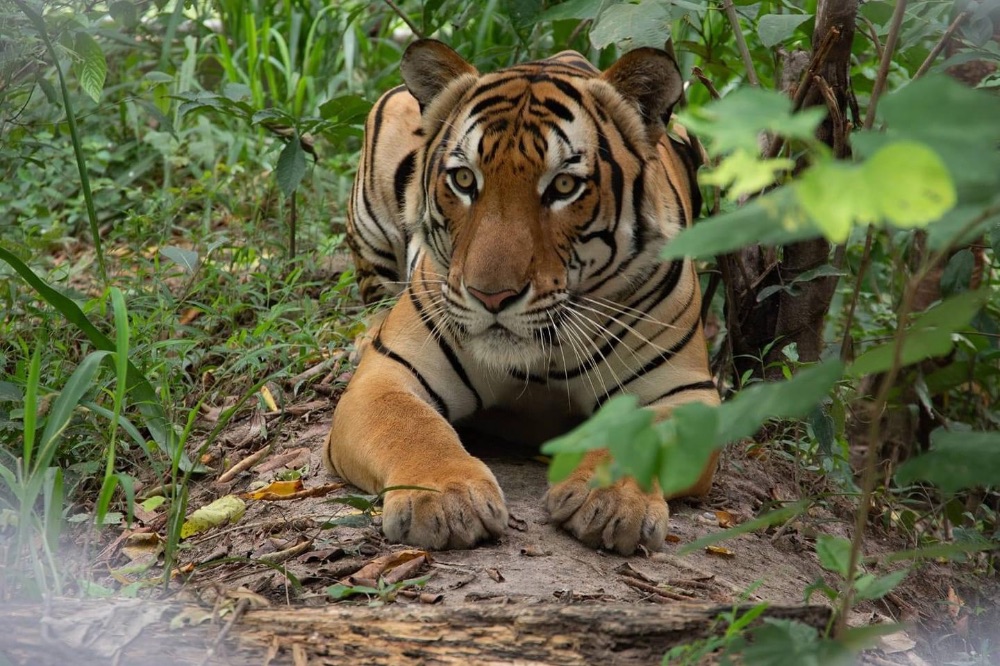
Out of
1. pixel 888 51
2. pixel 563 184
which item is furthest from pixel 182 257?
pixel 888 51

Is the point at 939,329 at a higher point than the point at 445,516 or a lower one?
higher

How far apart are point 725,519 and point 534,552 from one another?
842mm

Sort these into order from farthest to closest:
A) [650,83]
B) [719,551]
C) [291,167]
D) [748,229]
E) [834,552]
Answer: [291,167]
[650,83]
[719,551]
[834,552]
[748,229]

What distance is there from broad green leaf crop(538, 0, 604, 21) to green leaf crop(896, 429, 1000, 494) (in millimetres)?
2350

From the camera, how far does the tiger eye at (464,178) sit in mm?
3152

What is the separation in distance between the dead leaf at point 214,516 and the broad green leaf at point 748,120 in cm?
218

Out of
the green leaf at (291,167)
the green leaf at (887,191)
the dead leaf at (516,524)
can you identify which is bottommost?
the dead leaf at (516,524)

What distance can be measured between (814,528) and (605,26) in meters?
1.78

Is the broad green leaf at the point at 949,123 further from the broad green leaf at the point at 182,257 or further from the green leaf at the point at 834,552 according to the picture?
the broad green leaf at the point at 182,257

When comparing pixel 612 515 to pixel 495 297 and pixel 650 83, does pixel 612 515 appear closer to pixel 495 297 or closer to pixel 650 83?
pixel 495 297

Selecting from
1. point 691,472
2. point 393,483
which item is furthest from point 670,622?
point 393,483

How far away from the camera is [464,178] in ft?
10.4

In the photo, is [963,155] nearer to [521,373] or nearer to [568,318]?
[568,318]

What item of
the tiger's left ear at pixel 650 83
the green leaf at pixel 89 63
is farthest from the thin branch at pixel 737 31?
the green leaf at pixel 89 63
